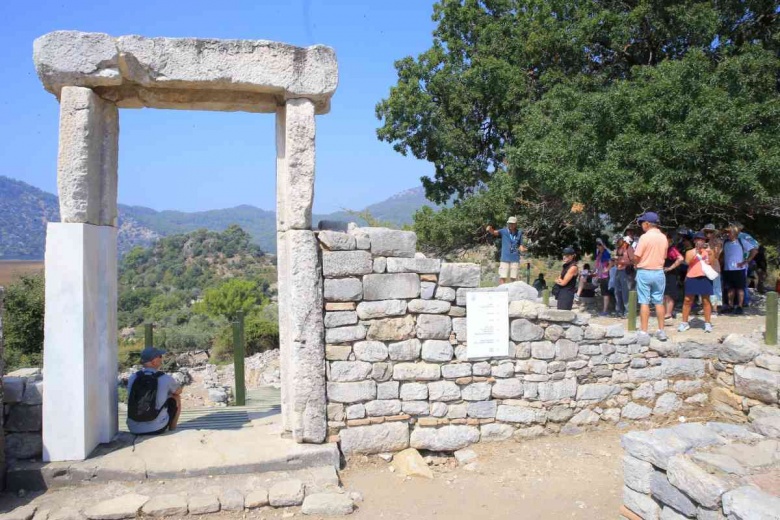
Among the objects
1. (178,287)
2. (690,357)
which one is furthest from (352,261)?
(178,287)

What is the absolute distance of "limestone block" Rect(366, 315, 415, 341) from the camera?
5.89 m

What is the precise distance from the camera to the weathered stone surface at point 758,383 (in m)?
6.43

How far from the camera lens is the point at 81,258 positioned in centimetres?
511

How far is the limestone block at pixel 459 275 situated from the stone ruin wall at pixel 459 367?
0.4 inches

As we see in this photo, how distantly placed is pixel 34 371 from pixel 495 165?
12.7 m

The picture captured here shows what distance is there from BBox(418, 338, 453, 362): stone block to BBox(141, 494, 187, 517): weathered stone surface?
2633 millimetres

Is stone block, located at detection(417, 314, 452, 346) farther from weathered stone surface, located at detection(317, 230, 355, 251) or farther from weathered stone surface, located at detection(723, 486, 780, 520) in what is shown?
weathered stone surface, located at detection(723, 486, 780, 520)

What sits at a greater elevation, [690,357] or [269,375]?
[690,357]

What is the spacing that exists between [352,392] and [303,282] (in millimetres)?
1230

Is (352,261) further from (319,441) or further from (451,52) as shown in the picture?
(451,52)

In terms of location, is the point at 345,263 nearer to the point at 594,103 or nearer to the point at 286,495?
the point at 286,495

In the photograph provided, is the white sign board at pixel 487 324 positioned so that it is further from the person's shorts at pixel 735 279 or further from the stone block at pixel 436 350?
the person's shorts at pixel 735 279

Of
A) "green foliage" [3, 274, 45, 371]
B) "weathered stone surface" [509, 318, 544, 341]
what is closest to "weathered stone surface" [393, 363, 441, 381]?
"weathered stone surface" [509, 318, 544, 341]

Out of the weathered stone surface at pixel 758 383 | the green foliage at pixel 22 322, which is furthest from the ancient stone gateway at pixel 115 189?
the green foliage at pixel 22 322
